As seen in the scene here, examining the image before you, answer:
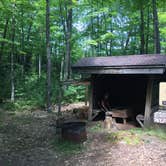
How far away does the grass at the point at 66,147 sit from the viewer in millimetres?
5670

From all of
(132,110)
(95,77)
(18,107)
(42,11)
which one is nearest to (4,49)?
(42,11)

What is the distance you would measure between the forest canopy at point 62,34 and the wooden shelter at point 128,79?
383cm

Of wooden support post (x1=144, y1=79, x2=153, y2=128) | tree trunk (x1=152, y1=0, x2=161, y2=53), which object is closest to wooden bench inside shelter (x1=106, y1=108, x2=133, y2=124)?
wooden support post (x1=144, y1=79, x2=153, y2=128)

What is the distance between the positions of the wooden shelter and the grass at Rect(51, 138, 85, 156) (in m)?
2.95

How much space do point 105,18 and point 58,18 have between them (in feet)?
11.6

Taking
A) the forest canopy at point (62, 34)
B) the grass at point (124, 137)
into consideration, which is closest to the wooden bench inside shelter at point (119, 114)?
the grass at point (124, 137)

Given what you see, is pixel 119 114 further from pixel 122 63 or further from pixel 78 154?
pixel 78 154

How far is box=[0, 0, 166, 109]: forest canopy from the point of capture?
13.4 m

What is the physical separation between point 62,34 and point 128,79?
9.86 metres

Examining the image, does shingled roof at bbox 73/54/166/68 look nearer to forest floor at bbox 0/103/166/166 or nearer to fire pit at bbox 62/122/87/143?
forest floor at bbox 0/103/166/166

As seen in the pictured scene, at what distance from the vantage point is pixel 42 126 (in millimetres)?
8305

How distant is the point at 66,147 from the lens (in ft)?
19.6

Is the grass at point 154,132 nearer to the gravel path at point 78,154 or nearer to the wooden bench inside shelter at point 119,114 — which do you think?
the gravel path at point 78,154

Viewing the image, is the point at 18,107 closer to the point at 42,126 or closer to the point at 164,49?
the point at 42,126
